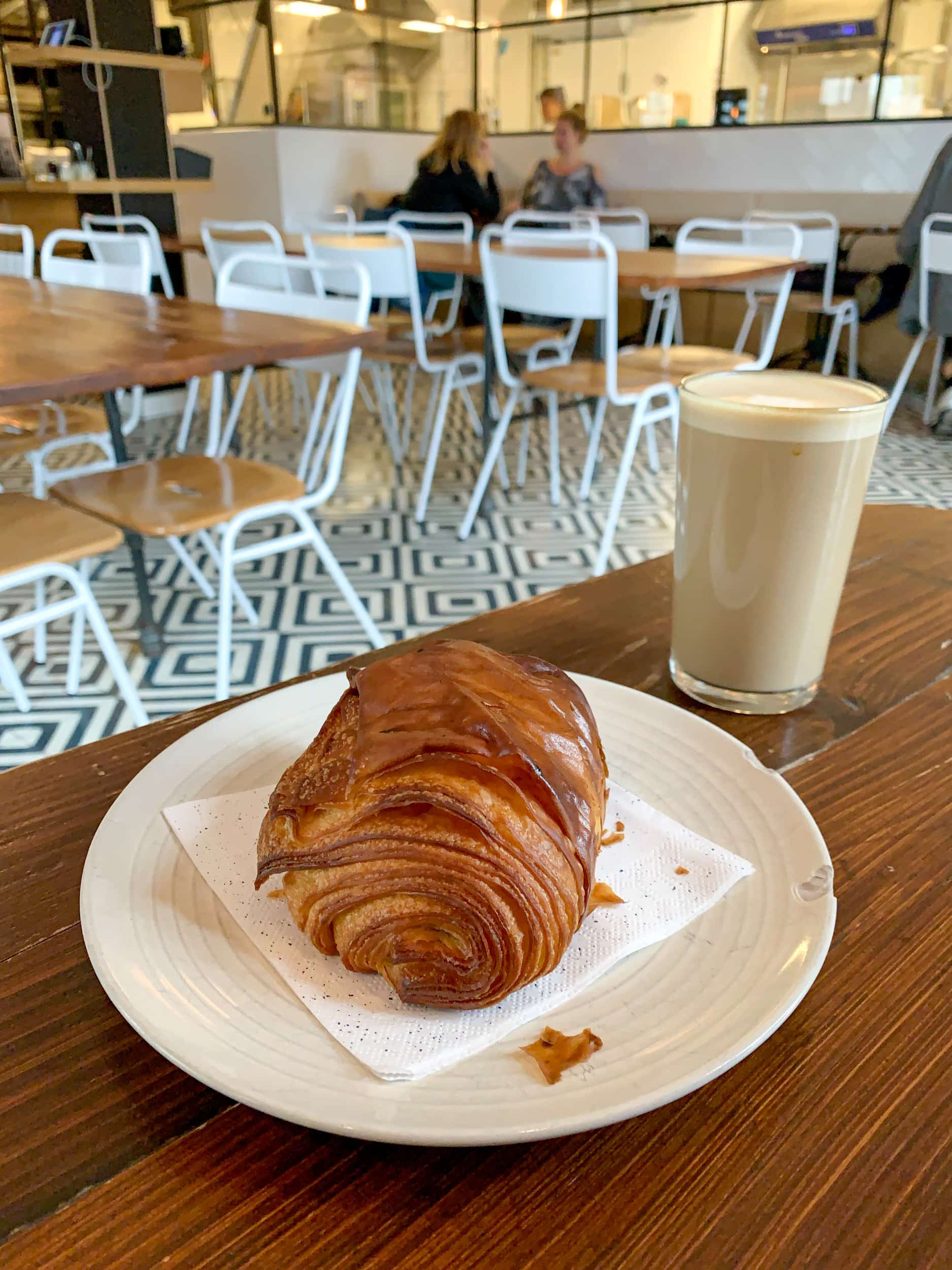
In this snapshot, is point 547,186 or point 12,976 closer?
point 12,976

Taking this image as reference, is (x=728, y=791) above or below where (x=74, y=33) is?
below

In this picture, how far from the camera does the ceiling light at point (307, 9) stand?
17.5 ft

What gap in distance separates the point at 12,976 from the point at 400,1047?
6.5 inches

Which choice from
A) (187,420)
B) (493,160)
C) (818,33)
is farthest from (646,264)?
(493,160)

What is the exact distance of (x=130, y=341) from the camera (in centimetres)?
153

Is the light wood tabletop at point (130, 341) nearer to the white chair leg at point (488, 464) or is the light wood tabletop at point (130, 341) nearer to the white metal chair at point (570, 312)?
the white metal chair at point (570, 312)

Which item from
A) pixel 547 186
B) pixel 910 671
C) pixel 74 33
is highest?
pixel 74 33

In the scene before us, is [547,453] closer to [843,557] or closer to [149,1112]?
[843,557]

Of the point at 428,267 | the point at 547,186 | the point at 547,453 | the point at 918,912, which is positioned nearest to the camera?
the point at 918,912

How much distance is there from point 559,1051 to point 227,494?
Answer: 1414 millimetres

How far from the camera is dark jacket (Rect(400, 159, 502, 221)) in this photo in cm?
416

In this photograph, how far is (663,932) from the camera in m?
Answer: 0.36

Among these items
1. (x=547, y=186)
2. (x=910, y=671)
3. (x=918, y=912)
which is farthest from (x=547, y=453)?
(x=918, y=912)

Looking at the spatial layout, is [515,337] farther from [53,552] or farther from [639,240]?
[53,552]
